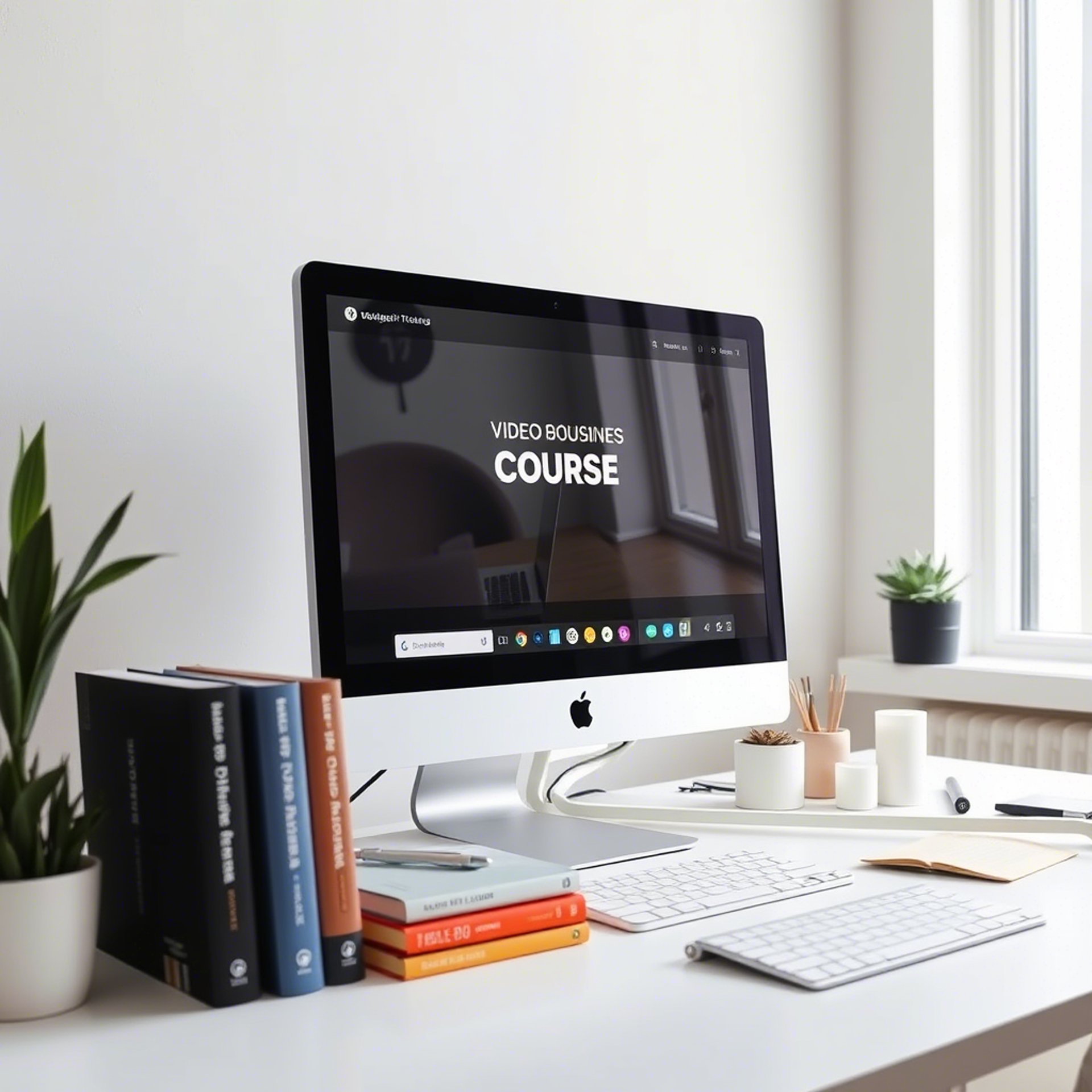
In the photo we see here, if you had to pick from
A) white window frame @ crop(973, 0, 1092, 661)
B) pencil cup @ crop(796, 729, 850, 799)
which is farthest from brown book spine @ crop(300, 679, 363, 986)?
white window frame @ crop(973, 0, 1092, 661)

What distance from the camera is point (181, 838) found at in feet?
2.91

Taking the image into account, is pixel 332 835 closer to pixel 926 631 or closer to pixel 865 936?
pixel 865 936

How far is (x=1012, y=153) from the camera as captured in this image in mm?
2416

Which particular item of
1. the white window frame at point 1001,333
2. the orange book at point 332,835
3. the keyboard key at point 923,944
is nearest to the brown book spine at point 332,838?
the orange book at point 332,835

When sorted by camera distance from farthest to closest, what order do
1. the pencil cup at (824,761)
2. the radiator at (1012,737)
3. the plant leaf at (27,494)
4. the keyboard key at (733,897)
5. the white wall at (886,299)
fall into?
the white wall at (886,299), the radiator at (1012,737), the pencil cup at (824,761), the keyboard key at (733,897), the plant leaf at (27,494)

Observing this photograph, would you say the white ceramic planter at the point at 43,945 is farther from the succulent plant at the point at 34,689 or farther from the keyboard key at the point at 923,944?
the keyboard key at the point at 923,944

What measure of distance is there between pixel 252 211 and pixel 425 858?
34.6 inches

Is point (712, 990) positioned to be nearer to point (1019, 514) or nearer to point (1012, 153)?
point (1019, 514)

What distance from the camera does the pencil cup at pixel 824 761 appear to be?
1.55 metres

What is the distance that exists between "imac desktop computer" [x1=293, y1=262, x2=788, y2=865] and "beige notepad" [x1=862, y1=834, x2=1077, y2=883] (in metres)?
0.23

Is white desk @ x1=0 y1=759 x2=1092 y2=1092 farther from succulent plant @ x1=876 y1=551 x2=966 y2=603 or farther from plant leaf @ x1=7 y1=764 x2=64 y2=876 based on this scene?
succulent plant @ x1=876 y1=551 x2=966 y2=603

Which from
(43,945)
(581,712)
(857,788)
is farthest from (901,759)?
(43,945)

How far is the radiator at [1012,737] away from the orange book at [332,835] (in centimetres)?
146

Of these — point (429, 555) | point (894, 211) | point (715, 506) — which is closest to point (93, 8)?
point (429, 555)
